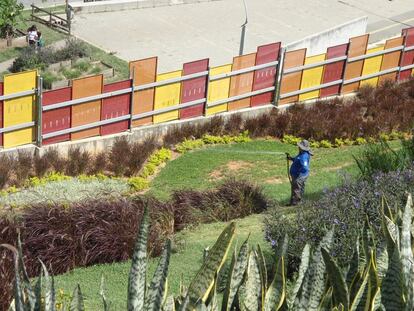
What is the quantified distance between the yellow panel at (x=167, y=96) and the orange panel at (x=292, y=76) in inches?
110

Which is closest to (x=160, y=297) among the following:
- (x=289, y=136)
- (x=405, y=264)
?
(x=405, y=264)

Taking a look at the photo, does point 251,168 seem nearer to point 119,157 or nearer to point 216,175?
point 216,175

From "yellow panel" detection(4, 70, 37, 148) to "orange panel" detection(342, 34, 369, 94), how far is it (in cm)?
799

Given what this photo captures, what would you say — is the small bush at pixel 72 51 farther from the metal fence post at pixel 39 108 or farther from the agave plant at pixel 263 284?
the agave plant at pixel 263 284

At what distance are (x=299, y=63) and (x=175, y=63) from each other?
21.0 ft

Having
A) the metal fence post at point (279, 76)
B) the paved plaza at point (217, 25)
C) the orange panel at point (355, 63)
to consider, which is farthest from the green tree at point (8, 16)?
the orange panel at point (355, 63)

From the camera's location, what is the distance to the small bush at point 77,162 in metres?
14.7

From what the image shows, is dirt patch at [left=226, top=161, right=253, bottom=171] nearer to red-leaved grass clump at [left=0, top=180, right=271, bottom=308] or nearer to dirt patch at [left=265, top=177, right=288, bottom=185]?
dirt patch at [left=265, top=177, right=288, bottom=185]

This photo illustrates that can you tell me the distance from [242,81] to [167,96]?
1.95m

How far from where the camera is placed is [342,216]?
8.81 meters

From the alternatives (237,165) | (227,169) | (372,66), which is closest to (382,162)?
(227,169)

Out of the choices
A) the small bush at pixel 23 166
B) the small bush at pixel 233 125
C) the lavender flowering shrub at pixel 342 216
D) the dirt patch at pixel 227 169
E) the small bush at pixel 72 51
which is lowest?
the small bush at pixel 72 51

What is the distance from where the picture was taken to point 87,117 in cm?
1570

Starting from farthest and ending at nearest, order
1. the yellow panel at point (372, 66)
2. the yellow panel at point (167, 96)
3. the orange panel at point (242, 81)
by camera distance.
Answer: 1. the yellow panel at point (372, 66)
2. the orange panel at point (242, 81)
3. the yellow panel at point (167, 96)
